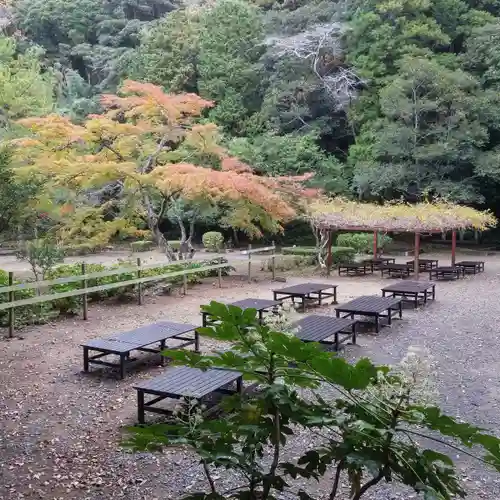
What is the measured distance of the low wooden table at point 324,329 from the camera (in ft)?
20.3

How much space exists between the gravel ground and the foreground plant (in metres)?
1.66

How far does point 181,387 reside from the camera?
437 cm

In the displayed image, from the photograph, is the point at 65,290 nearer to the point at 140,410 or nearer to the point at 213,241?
the point at 140,410

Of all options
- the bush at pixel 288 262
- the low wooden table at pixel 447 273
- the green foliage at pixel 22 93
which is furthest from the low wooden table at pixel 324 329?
the green foliage at pixel 22 93

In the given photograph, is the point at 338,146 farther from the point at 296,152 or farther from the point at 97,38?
the point at 97,38

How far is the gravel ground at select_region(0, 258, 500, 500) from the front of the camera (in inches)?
137

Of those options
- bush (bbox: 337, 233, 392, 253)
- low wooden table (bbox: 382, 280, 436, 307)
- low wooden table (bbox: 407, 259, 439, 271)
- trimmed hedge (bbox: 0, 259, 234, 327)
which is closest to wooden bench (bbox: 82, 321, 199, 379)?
trimmed hedge (bbox: 0, 259, 234, 327)

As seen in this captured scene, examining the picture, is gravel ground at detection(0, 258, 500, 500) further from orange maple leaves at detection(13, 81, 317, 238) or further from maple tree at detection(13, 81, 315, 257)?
maple tree at detection(13, 81, 315, 257)

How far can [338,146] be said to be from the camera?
23.7m

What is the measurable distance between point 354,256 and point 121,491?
553 inches

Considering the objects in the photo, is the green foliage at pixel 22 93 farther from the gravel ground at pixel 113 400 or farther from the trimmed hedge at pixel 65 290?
the gravel ground at pixel 113 400

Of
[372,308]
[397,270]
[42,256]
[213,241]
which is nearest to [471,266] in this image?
[397,270]

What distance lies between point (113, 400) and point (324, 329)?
2722 mm

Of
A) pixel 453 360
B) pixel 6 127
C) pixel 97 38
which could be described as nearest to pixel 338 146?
pixel 6 127
